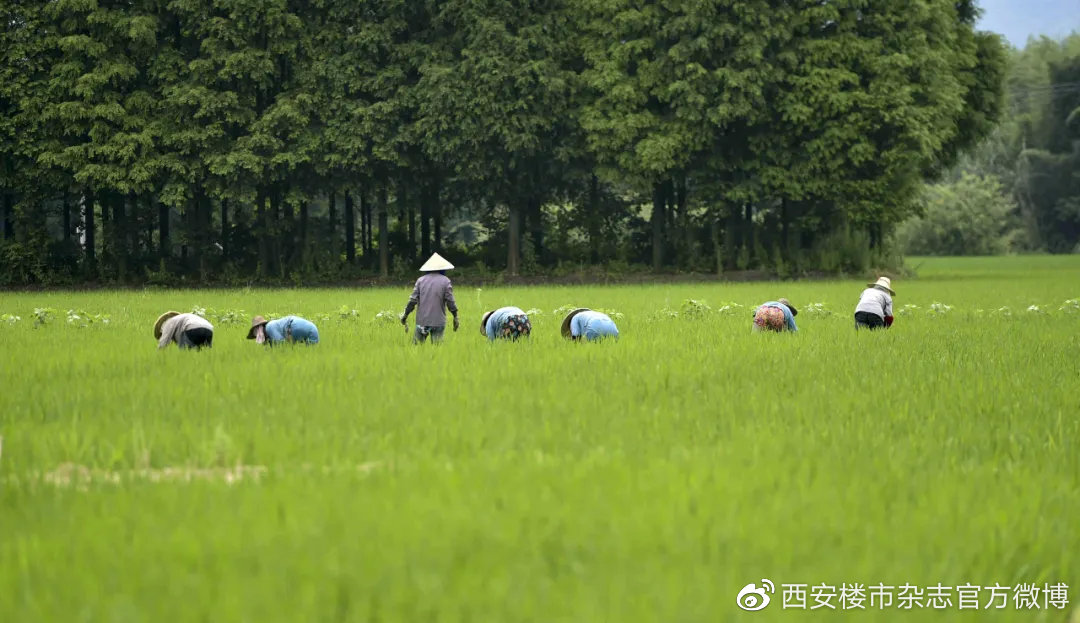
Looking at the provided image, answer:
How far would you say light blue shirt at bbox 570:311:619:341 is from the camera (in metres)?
14.7

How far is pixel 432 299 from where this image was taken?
14.2 metres

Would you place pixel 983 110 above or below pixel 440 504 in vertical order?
above

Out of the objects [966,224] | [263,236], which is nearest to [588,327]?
[263,236]

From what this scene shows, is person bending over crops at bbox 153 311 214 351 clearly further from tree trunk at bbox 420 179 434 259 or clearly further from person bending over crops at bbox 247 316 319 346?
tree trunk at bbox 420 179 434 259

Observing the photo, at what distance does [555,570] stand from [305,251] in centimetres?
3682

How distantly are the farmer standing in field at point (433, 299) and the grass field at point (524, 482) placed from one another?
51.0 inches

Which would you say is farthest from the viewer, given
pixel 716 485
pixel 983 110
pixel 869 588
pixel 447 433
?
pixel 983 110

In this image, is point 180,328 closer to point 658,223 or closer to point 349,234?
point 658,223

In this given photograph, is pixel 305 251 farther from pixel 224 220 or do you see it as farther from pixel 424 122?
pixel 424 122

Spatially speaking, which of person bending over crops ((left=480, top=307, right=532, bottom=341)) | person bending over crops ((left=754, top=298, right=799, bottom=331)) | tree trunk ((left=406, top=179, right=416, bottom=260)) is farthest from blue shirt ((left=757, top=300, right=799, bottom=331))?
tree trunk ((left=406, top=179, right=416, bottom=260))

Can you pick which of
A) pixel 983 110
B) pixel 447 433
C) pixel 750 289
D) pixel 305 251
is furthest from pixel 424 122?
pixel 447 433

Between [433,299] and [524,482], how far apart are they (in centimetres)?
844

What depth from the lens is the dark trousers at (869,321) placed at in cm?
1633

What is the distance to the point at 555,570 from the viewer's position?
458 cm
